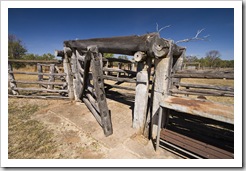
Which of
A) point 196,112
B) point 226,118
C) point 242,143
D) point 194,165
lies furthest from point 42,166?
point 242,143

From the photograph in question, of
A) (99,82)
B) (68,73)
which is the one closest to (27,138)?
(99,82)

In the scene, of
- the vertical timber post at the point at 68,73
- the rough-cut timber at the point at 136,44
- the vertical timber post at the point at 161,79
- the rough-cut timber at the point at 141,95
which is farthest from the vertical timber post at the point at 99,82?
the vertical timber post at the point at 68,73

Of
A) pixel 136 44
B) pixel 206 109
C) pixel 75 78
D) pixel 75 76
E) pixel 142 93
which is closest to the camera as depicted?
pixel 206 109

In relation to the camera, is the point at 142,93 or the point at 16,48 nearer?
the point at 142,93

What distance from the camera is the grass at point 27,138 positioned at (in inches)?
111

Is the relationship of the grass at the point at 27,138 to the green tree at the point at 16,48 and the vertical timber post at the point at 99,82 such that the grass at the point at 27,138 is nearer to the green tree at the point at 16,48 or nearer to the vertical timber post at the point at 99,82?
the vertical timber post at the point at 99,82

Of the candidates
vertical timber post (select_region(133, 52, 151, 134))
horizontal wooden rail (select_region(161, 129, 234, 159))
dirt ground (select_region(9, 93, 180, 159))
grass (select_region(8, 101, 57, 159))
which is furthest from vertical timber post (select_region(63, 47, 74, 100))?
horizontal wooden rail (select_region(161, 129, 234, 159))

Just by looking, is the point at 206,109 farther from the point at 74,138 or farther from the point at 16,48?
the point at 16,48

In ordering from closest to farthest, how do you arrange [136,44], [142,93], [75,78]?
[136,44], [142,93], [75,78]

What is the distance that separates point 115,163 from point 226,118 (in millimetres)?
2012

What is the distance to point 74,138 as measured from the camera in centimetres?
339

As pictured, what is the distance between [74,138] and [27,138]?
1.19 metres

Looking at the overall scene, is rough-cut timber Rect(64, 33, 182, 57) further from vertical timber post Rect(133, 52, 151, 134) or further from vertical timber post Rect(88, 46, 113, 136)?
vertical timber post Rect(88, 46, 113, 136)

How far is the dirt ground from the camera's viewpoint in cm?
282
